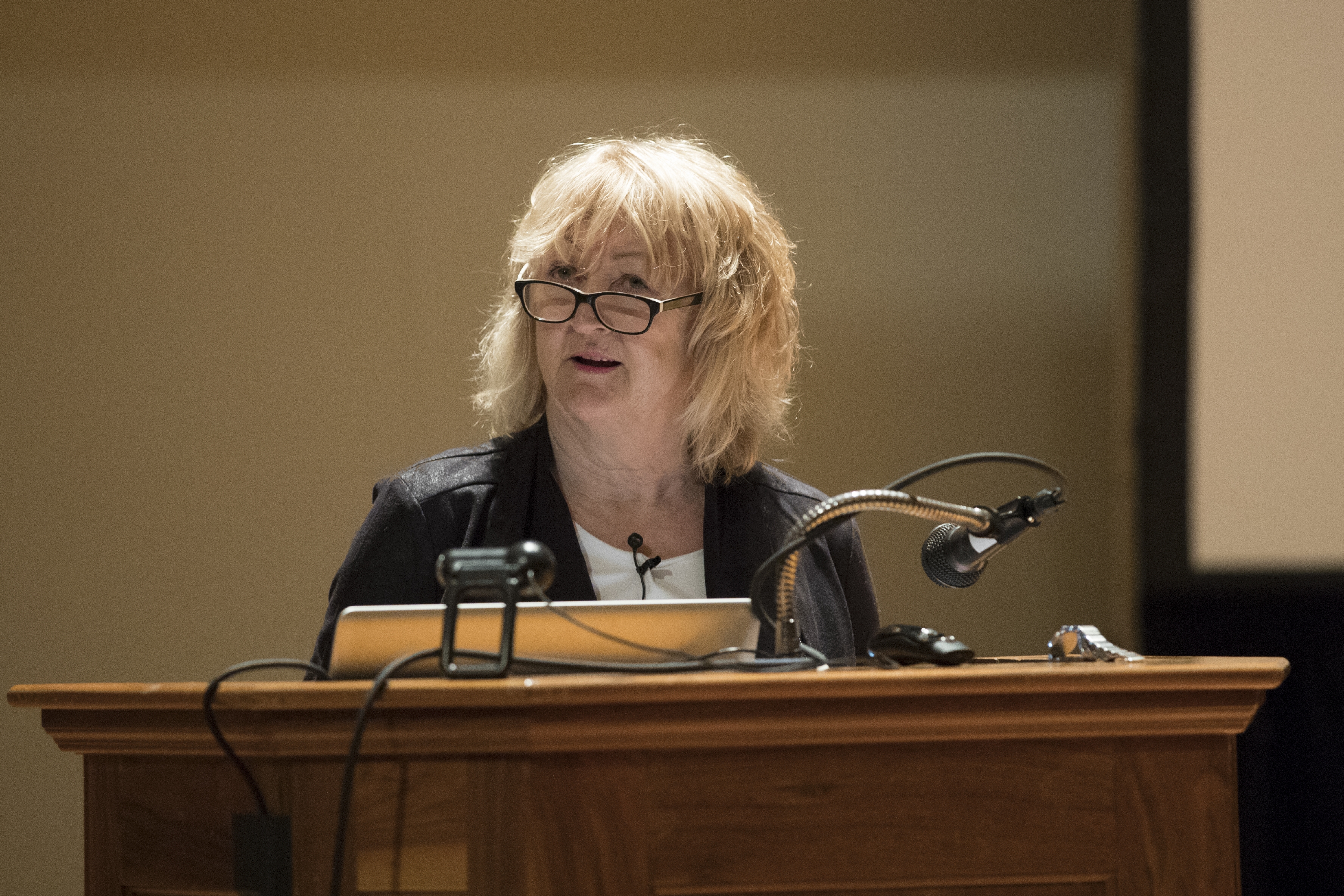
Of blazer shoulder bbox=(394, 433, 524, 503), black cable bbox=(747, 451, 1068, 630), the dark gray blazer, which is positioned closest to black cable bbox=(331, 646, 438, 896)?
black cable bbox=(747, 451, 1068, 630)

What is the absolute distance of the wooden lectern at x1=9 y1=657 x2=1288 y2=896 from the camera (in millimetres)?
783

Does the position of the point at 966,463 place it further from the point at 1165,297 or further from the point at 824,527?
the point at 1165,297

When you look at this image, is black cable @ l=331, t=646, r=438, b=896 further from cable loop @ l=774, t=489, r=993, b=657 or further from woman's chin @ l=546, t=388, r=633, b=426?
woman's chin @ l=546, t=388, r=633, b=426

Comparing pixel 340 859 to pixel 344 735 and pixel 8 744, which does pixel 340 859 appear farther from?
pixel 8 744

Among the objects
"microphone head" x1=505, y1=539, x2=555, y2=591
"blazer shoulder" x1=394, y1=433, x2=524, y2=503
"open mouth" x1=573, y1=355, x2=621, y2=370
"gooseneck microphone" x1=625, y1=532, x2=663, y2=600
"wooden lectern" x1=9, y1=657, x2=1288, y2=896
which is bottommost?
"wooden lectern" x1=9, y1=657, x2=1288, y2=896

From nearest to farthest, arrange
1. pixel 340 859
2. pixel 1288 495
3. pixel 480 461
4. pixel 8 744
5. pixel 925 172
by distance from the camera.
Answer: pixel 340 859 < pixel 480 461 < pixel 1288 495 < pixel 8 744 < pixel 925 172

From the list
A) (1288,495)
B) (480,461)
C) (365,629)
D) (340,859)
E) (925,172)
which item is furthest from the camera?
(925,172)

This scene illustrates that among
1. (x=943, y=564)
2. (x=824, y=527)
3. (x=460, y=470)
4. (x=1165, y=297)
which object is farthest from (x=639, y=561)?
(x=1165, y=297)

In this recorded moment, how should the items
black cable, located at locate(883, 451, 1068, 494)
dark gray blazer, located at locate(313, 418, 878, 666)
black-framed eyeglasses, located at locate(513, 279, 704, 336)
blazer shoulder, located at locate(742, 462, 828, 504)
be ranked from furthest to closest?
1. blazer shoulder, located at locate(742, 462, 828, 504)
2. black-framed eyeglasses, located at locate(513, 279, 704, 336)
3. dark gray blazer, located at locate(313, 418, 878, 666)
4. black cable, located at locate(883, 451, 1068, 494)

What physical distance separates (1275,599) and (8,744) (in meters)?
2.86

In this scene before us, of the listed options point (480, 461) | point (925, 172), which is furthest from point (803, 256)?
point (480, 461)

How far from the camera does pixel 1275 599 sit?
2.40 meters

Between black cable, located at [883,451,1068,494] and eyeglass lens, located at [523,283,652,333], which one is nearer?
black cable, located at [883,451,1068,494]

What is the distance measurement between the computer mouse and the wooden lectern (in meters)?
0.07
